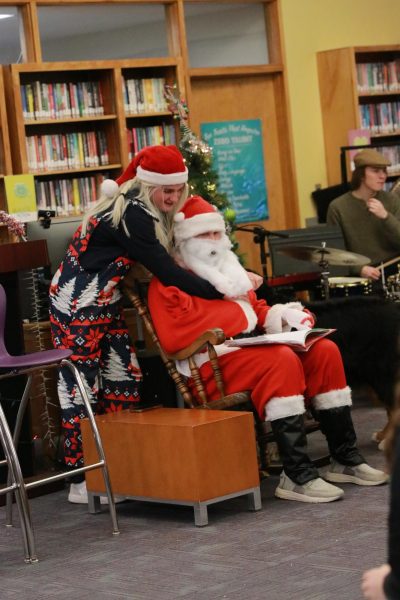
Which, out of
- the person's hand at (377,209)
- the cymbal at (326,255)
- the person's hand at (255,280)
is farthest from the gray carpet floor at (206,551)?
the person's hand at (377,209)

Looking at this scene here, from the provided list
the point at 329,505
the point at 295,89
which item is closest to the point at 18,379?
the point at 329,505

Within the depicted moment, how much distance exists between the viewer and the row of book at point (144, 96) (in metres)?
7.75

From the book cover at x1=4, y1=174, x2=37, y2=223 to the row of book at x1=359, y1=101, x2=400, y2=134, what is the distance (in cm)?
329

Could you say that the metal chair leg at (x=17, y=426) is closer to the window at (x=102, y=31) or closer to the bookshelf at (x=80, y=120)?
the bookshelf at (x=80, y=120)

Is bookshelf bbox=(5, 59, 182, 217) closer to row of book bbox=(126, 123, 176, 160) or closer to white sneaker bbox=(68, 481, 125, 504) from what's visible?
row of book bbox=(126, 123, 176, 160)

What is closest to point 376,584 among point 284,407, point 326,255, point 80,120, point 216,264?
point 284,407

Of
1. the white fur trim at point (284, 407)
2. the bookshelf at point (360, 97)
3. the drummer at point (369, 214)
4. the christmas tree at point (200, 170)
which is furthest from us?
the bookshelf at point (360, 97)

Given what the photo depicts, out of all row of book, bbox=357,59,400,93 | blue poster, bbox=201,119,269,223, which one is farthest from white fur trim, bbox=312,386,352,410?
row of book, bbox=357,59,400,93

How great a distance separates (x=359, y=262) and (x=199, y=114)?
2737 mm

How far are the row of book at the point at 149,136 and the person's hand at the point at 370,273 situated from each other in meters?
1.96

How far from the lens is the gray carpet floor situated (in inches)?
130

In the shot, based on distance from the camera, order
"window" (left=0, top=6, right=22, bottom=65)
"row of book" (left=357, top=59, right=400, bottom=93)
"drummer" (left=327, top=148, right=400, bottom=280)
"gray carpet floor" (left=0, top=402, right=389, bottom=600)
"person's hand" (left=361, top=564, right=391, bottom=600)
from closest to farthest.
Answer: "person's hand" (left=361, top=564, right=391, bottom=600)
"gray carpet floor" (left=0, top=402, right=389, bottom=600)
"drummer" (left=327, top=148, right=400, bottom=280)
"window" (left=0, top=6, right=22, bottom=65)
"row of book" (left=357, top=59, right=400, bottom=93)

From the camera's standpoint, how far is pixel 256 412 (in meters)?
4.41

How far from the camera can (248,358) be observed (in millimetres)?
4254
